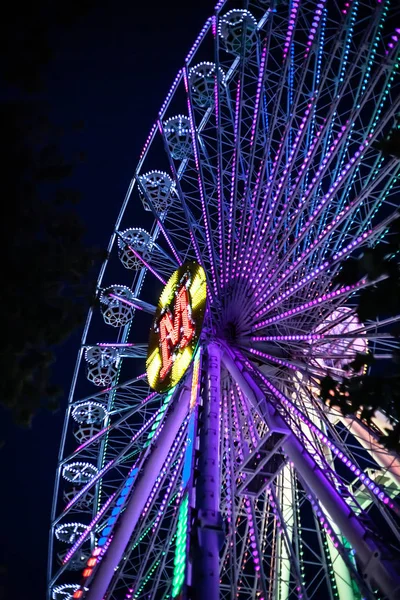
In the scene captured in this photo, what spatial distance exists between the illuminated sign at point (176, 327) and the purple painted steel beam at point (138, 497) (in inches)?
23.0

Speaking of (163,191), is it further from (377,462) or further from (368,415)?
(368,415)

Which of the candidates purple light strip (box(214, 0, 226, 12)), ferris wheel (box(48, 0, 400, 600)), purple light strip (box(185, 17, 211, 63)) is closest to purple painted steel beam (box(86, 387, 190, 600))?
ferris wheel (box(48, 0, 400, 600))

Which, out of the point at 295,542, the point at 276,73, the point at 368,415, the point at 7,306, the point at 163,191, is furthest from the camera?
the point at 163,191

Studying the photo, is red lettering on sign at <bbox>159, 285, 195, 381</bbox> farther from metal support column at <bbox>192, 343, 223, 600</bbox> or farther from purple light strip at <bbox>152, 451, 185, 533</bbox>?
purple light strip at <bbox>152, 451, 185, 533</bbox>

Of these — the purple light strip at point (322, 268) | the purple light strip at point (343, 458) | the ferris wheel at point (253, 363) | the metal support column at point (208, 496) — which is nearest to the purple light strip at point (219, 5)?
the ferris wheel at point (253, 363)

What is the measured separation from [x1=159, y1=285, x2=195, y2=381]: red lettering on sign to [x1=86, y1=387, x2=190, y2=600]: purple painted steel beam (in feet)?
2.72

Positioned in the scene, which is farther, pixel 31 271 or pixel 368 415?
pixel 31 271

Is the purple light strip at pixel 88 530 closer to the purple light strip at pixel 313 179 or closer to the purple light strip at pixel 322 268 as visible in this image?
the purple light strip at pixel 322 268

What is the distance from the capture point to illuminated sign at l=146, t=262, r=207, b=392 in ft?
39.4

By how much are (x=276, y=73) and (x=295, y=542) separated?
959cm

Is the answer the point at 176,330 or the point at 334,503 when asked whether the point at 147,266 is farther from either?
the point at 334,503

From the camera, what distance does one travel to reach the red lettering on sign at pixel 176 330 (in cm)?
1230

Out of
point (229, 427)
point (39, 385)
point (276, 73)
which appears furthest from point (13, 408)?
point (276, 73)

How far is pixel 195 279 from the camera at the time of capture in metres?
12.6
